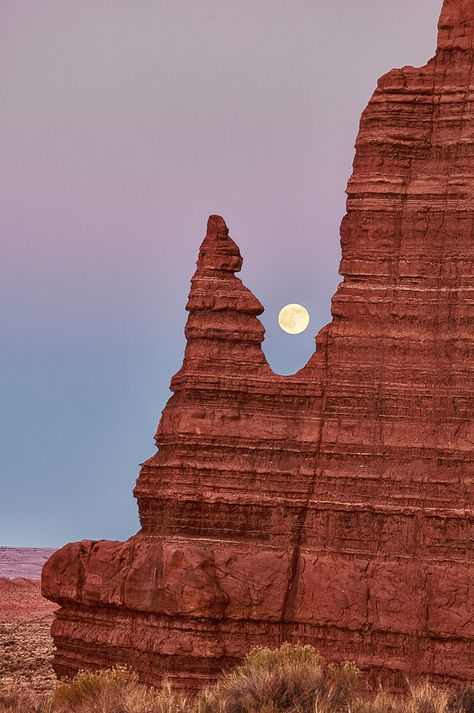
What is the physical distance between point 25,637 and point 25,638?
69 cm

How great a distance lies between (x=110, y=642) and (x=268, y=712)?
46.3ft

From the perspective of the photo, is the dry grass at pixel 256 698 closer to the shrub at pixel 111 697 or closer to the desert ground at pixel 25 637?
the shrub at pixel 111 697

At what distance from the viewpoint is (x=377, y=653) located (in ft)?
153

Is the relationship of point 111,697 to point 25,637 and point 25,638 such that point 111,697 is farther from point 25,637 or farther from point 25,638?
point 25,637

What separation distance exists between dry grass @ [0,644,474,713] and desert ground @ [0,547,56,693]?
4313 millimetres

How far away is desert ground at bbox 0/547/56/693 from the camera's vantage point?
59.8m

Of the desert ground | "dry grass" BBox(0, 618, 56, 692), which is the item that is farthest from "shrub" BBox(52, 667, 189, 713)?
"dry grass" BBox(0, 618, 56, 692)

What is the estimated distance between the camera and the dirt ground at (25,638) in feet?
196

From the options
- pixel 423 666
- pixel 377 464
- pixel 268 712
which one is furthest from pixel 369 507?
pixel 268 712

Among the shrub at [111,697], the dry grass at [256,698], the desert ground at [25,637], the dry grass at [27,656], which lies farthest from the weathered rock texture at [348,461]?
the dry grass at [27,656]

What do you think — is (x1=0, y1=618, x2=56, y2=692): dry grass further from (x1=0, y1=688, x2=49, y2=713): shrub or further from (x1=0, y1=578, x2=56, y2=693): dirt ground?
(x1=0, y1=688, x2=49, y2=713): shrub

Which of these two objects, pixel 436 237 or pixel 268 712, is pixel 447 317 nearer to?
pixel 436 237

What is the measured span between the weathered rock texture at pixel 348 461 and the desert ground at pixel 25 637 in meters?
5.24

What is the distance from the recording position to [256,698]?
121 feet
